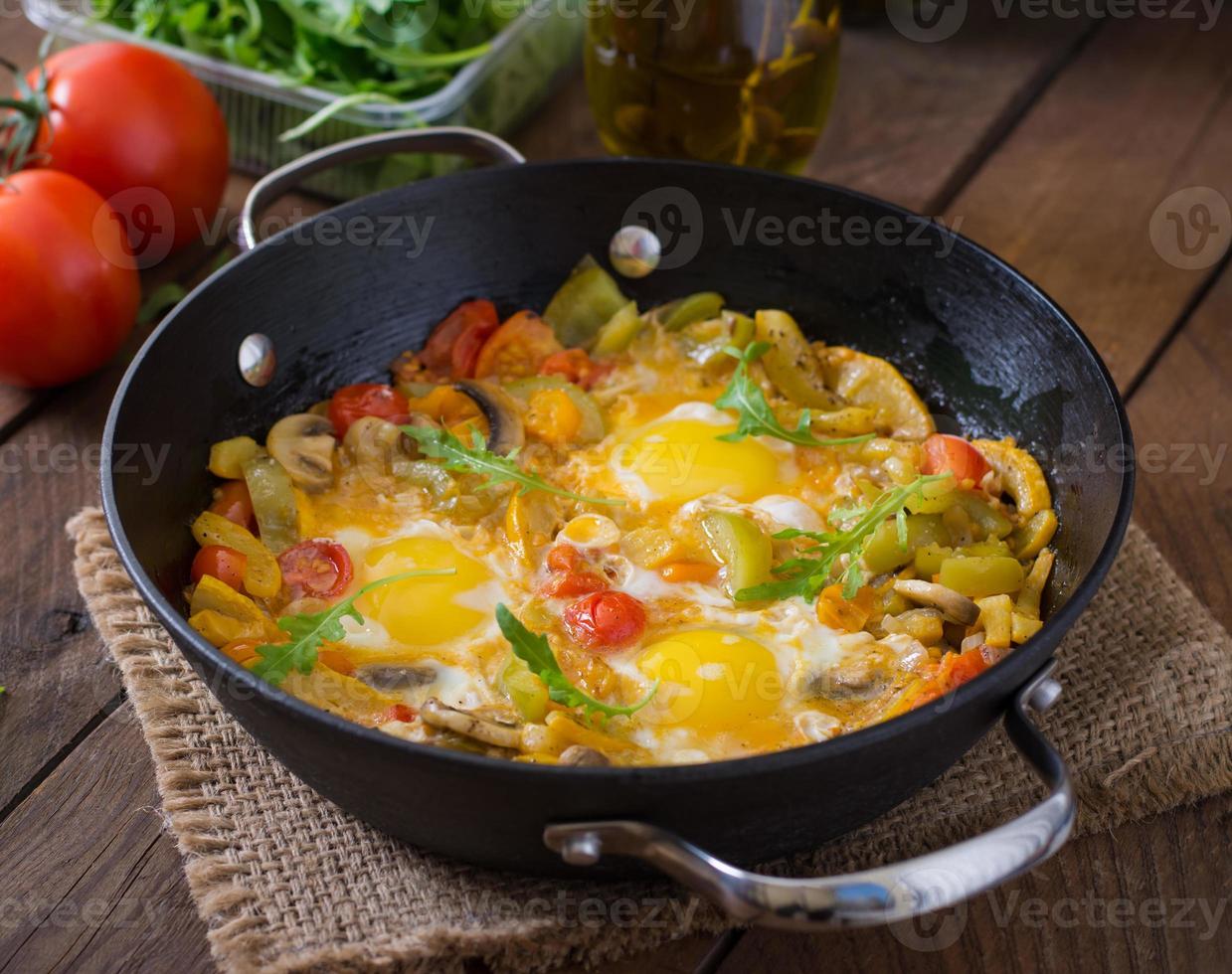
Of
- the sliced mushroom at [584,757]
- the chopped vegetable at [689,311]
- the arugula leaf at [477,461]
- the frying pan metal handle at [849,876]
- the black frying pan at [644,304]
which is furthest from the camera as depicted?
the chopped vegetable at [689,311]

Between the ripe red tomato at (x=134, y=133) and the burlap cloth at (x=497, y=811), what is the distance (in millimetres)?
1356

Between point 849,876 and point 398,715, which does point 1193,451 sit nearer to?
point 849,876

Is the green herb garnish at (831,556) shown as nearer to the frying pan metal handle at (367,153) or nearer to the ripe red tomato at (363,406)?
the ripe red tomato at (363,406)

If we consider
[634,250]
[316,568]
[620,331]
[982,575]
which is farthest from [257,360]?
[982,575]

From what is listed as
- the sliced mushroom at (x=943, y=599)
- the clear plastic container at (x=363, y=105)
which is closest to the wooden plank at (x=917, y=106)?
the clear plastic container at (x=363, y=105)

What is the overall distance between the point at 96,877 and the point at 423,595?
835 millimetres

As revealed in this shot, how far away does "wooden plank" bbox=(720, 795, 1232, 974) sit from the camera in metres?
2.38

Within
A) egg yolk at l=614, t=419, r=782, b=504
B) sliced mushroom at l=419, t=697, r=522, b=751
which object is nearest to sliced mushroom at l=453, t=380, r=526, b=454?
egg yolk at l=614, t=419, r=782, b=504

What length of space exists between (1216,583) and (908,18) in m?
2.84

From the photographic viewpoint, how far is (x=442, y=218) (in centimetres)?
336

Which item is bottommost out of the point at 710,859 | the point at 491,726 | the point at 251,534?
the point at 251,534

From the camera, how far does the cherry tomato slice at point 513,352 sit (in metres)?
3.38

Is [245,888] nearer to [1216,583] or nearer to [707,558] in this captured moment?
[707,558]

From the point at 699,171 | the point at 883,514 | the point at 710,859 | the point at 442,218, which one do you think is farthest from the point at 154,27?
the point at 710,859
